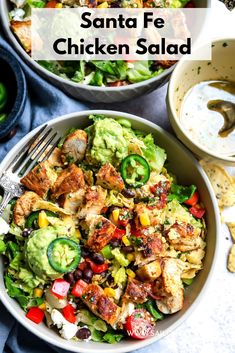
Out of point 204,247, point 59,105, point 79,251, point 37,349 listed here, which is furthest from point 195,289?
point 59,105

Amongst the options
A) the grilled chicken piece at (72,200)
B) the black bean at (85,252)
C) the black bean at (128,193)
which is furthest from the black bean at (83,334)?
the black bean at (128,193)

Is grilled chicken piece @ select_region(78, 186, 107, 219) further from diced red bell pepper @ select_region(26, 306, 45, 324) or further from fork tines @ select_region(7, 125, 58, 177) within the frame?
diced red bell pepper @ select_region(26, 306, 45, 324)

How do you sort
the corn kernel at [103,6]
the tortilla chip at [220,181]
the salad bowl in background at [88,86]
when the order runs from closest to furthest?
1. the salad bowl in background at [88,86]
2. the corn kernel at [103,6]
3. the tortilla chip at [220,181]

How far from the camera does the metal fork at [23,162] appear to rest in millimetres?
3002

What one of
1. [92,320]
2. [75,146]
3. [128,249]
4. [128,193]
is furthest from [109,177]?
[92,320]

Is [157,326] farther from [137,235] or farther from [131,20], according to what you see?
[131,20]

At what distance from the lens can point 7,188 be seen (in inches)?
118

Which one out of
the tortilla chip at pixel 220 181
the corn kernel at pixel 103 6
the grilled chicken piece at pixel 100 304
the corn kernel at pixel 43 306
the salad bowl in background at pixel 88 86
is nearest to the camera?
the grilled chicken piece at pixel 100 304

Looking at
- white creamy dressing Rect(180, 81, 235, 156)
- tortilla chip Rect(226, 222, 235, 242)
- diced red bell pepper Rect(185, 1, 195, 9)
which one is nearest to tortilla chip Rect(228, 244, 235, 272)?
tortilla chip Rect(226, 222, 235, 242)

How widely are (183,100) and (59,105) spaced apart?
0.64m

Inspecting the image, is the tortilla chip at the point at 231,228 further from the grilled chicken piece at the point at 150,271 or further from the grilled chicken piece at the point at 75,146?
the grilled chicken piece at the point at 75,146

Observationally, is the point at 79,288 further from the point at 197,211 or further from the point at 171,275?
the point at 197,211

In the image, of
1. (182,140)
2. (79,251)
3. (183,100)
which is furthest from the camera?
(183,100)

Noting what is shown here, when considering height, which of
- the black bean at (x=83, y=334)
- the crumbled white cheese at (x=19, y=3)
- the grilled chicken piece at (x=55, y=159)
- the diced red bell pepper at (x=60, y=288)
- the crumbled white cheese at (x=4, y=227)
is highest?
the crumbled white cheese at (x=19, y=3)
